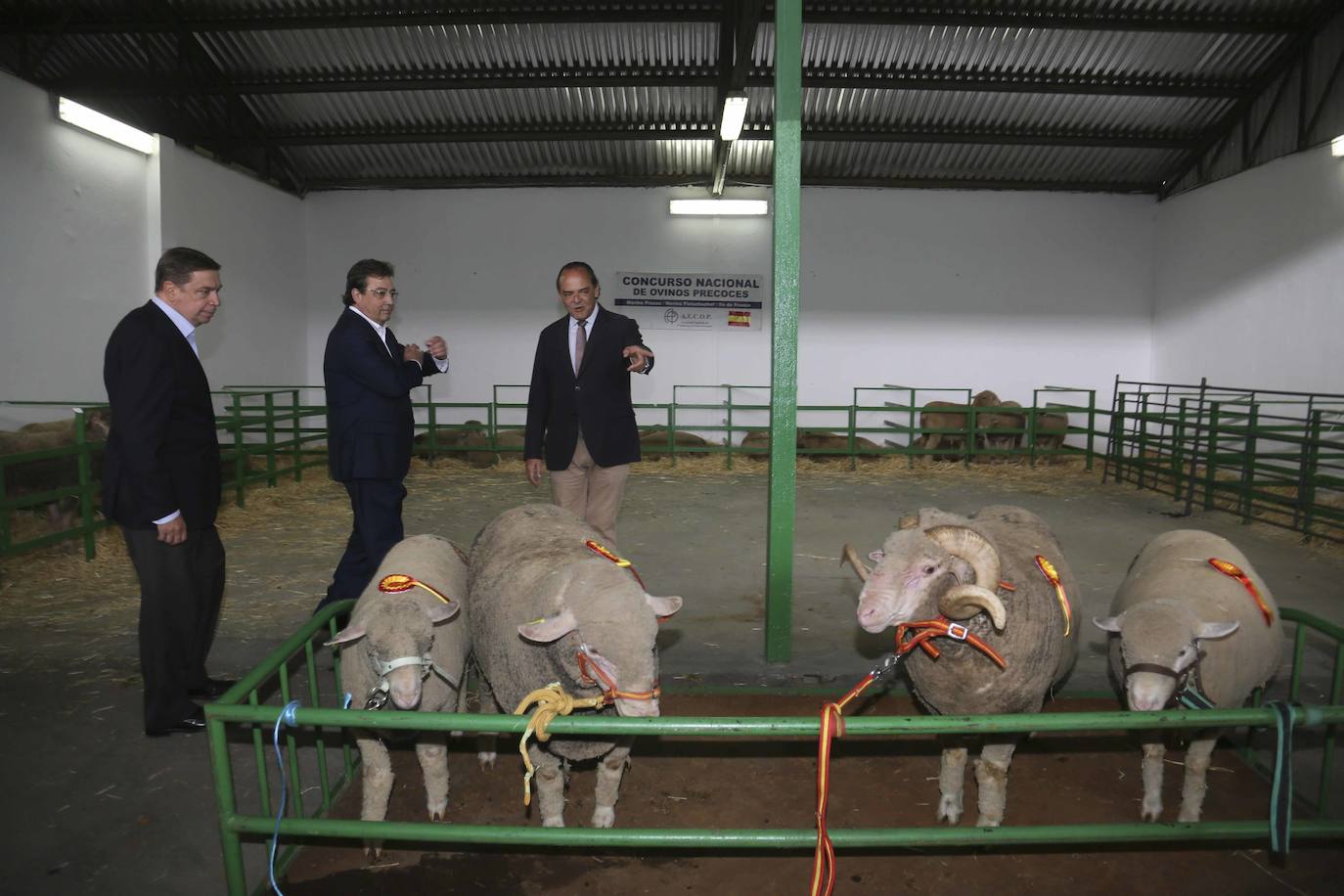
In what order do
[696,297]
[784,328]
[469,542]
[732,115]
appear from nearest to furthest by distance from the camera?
[784,328], [469,542], [732,115], [696,297]

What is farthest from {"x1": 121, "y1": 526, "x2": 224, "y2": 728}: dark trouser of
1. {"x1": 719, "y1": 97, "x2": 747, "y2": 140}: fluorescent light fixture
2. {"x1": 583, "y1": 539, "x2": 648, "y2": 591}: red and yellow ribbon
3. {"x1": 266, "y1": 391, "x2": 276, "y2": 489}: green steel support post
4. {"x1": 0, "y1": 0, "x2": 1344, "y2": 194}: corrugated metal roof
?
{"x1": 719, "y1": 97, "x2": 747, "y2": 140}: fluorescent light fixture

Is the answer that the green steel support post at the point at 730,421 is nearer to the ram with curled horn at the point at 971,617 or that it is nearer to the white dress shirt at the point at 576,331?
the white dress shirt at the point at 576,331

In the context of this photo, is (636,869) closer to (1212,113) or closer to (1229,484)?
(1229,484)

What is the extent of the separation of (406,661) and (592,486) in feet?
7.11

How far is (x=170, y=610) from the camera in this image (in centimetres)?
366

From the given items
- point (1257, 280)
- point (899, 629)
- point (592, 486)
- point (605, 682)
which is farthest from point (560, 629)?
point (1257, 280)

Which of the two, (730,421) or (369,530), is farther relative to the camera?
(730,421)

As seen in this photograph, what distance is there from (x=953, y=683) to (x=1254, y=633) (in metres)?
1.32

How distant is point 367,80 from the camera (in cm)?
1145

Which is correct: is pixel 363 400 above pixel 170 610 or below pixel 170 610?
above

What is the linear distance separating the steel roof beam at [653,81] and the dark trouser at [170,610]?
9.25 metres

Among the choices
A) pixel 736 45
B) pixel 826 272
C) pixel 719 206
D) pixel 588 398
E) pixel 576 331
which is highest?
pixel 736 45

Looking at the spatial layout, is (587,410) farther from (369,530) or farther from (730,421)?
(730,421)

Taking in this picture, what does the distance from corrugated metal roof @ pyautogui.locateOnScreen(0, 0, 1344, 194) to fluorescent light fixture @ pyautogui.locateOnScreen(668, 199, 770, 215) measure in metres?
0.41
